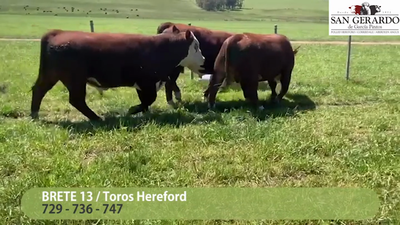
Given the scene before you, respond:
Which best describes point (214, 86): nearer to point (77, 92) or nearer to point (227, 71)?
point (227, 71)

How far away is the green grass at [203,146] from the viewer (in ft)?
15.1

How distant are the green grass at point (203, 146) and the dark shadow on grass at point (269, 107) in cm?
2

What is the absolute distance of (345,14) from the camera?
1102 centimetres

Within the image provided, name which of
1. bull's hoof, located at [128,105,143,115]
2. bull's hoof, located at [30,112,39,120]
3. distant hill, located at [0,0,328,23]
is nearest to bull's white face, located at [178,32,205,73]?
bull's hoof, located at [128,105,143,115]

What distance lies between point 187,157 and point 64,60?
2.73 meters

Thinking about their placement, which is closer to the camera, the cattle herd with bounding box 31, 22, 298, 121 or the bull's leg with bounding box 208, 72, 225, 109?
the cattle herd with bounding box 31, 22, 298, 121

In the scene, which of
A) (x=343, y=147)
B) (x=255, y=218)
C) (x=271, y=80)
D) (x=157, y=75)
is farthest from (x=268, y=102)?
(x=255, y=218)

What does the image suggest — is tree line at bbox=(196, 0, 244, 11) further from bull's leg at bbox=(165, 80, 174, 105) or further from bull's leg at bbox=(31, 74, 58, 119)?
bull's leg at bbox=(31, 74, 58, 119)

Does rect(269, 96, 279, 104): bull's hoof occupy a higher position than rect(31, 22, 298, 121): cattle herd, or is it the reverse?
rect(31, 22, 298, 121): cattle herd

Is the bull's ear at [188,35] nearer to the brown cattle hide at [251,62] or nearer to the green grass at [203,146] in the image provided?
the brown cattle hide at [251,62]

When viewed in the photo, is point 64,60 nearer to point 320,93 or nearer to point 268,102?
point 268,102

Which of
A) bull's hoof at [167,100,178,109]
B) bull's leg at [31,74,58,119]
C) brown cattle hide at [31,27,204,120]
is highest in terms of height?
brown cattle hide at [31,27,204,120]

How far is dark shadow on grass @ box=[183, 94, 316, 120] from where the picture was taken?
7.52m

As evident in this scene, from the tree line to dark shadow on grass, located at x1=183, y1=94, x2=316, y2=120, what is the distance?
173 feet
